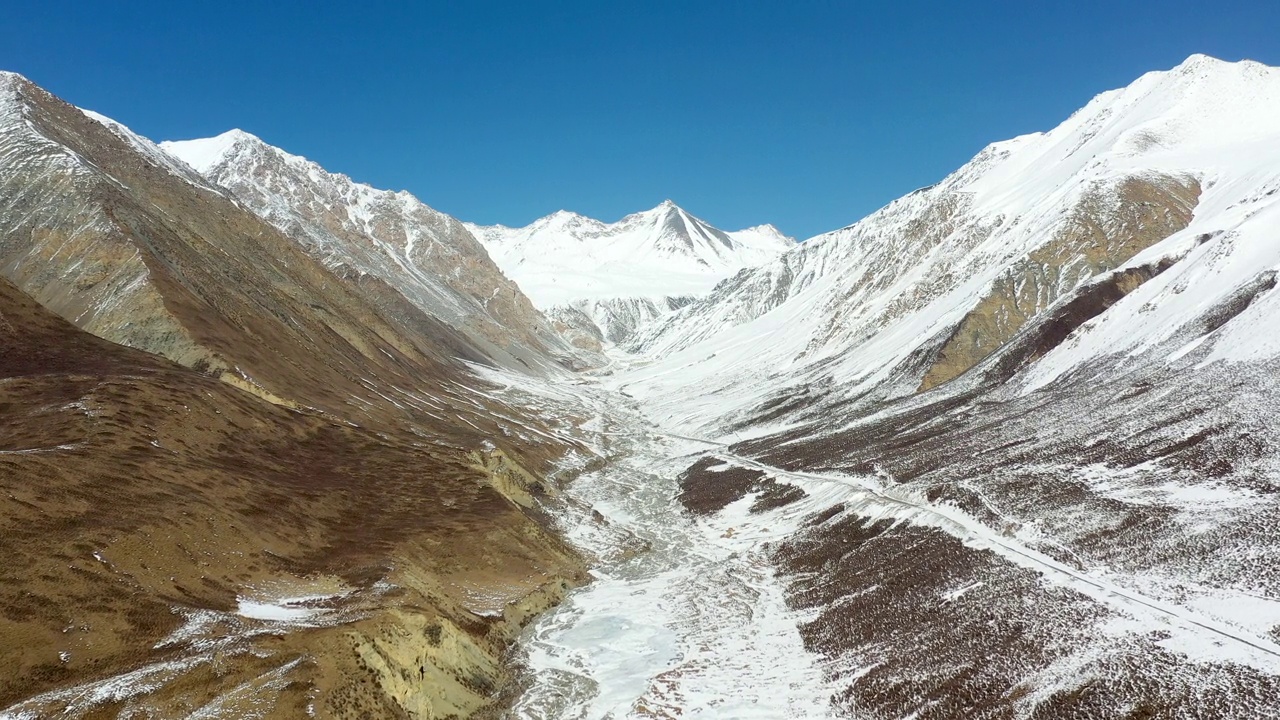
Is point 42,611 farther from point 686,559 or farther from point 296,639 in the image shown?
point 686,559

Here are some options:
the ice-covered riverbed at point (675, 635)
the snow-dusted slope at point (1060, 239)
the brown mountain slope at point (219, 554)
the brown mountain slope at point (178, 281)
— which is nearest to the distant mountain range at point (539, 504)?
the brown mountain slope at point (219, 554)

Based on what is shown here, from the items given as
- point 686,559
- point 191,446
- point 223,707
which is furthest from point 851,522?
point 191,446

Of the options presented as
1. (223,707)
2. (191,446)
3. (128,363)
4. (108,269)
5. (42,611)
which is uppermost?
(108,269)

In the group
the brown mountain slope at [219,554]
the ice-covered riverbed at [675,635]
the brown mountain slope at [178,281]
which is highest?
the brown mountain slope at [178,281]

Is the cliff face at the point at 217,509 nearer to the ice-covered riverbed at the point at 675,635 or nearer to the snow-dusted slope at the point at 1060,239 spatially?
the ice-covered riverbed at the point at 675,635

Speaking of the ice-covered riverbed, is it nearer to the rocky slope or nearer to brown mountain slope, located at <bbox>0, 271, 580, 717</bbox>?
the rocky slope

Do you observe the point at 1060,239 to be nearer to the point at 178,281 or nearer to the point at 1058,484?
the point at 1058,484
